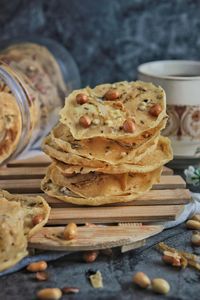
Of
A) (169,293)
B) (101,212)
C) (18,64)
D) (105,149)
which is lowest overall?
(169,293)

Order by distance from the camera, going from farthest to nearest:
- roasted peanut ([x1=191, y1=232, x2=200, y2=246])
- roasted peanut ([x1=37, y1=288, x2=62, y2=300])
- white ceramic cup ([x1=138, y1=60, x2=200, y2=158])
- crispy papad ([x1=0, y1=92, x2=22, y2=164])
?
white ceramic cup ([x1=138, y1=60, x2=200, y2=158]) < crispy papad ([x1=0, y1=92, x2=22, y2=164]) < roasted peanut ([x1=191, y1=232, x2=200, y2=246]) < roasted peanut ([x1=37, y1=288, x2=62, y2=300])

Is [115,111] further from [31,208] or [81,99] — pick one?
[31,208]

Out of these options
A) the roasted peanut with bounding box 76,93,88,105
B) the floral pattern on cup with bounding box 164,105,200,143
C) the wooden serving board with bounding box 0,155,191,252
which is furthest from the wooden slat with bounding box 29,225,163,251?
the floral pattern on cup with bounding box 164,105,200,143

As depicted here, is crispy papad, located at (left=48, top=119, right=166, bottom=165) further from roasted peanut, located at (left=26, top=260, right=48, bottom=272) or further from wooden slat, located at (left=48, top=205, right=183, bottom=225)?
roasted peanut, located at (left=26, top=260, right=48, bottom=272)

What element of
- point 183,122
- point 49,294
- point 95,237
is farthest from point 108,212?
point 183,122

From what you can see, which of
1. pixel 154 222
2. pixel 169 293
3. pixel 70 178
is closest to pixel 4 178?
pixel 70 178

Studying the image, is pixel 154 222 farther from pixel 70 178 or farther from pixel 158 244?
pixel 70 178

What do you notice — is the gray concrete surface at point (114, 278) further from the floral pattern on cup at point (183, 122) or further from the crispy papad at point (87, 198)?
the floral pattern on cup at point (183, 122)
